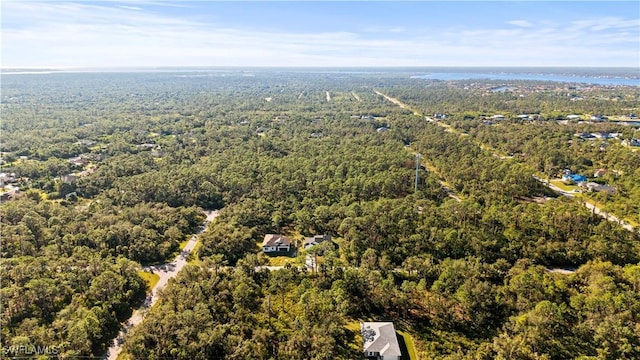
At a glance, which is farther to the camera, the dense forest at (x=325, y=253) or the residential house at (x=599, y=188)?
the residential house at (x=599, y=188)

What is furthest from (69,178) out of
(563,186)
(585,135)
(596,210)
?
(585,135)


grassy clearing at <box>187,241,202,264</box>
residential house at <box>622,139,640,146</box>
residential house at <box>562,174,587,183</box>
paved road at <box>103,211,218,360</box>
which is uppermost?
residential house at <box>622,139,640,146</box>

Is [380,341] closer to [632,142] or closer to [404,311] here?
[404,311]

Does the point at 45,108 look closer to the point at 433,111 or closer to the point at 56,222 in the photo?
the point at 56,222

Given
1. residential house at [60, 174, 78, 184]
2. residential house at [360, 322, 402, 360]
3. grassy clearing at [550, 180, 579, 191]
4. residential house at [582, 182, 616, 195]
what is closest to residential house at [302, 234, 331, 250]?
residential house at [360, 322, 402, 360]

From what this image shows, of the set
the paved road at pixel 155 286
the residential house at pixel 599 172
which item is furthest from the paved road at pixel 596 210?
the paved road at pixel 155 286

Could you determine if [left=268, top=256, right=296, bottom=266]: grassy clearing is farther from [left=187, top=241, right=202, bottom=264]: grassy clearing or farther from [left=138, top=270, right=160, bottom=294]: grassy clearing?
[left=138, top=270, right=160, bottom=294]: grassy clearing

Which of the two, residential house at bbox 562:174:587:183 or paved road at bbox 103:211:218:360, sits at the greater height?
residential house at bbox 562:174:587:183

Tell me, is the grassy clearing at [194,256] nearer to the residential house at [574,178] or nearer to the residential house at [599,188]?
the residential house at [599,188]
